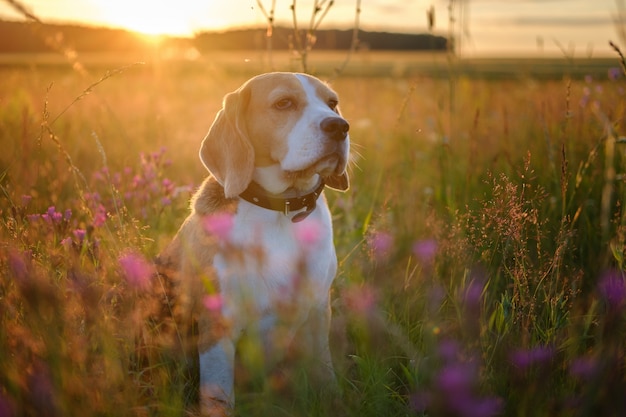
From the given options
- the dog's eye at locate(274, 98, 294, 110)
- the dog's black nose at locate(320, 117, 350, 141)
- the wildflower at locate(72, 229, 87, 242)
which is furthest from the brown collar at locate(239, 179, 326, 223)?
the wildflower at locate(72, 229, 87, 242)

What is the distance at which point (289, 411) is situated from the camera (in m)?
2.29

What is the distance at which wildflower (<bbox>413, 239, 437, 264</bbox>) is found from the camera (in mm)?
3354

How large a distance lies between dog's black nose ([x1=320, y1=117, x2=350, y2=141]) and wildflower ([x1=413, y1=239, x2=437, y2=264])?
37.5 inches

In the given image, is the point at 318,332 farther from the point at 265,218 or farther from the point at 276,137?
the point at 276,137

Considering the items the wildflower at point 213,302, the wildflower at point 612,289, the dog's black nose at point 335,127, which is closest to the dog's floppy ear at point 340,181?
the dog's black nose at point 335,127

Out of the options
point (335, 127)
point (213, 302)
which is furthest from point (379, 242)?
point (213, 302)

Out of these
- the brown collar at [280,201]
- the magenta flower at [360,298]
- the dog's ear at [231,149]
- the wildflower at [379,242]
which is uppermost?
the dog's ear at [231,149]

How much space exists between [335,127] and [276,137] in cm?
36

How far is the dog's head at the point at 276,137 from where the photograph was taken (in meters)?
2.85

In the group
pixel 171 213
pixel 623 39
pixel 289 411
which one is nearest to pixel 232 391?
pixel 289 411

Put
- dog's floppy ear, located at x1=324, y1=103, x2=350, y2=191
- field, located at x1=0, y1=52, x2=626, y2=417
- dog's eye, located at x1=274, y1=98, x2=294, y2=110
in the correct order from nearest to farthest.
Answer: field, located at x1=0, y1=52, x2=626, y2=417
dog's eye, located at x1=274, y1=98, x2=294, y2=110
dog's floppy ear, located at x1=324, y1=103, x2=350, y2=191

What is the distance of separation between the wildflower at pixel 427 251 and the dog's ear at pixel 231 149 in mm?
1220

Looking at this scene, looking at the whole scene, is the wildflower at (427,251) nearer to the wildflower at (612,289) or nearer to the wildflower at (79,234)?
the wildflower at (612,289)

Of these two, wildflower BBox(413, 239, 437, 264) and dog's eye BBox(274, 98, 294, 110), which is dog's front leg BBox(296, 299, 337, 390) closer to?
wildflower BBox(413, 239, 437, 264)
